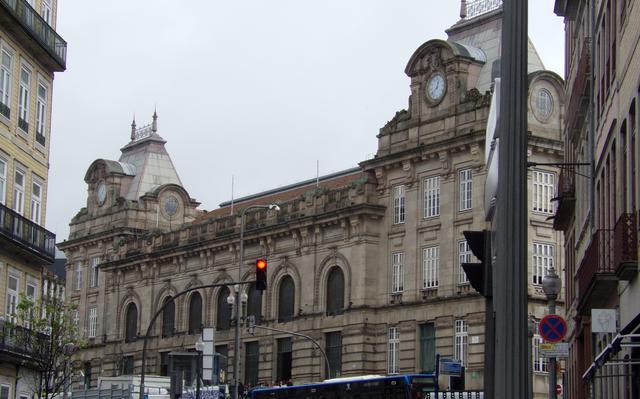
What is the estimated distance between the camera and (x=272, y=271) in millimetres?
82625

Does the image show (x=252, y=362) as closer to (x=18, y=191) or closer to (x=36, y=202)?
(x=36, y=202)

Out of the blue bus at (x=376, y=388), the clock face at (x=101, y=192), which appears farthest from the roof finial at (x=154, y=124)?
the blue bus at (x=376, y=388)

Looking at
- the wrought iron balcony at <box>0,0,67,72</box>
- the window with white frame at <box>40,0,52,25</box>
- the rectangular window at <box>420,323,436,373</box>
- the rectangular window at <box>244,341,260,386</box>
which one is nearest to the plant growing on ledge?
the wrought iron balcony at <box>0,0,67,72</box>

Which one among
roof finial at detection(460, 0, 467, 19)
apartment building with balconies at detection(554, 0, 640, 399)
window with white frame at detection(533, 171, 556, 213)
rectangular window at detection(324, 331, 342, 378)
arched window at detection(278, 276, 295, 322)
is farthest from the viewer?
arched window at detection(278, 276, 295, 322)

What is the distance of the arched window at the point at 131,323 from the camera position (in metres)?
95.1

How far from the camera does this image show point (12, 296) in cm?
4369

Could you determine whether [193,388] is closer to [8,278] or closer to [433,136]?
[8,278]

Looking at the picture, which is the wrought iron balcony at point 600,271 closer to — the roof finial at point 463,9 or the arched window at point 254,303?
the roof finial at point 463,9

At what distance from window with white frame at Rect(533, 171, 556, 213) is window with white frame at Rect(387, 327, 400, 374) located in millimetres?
10796

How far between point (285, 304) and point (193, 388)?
30.6 m

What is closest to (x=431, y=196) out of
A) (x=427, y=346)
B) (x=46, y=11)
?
(x=427, y=346)

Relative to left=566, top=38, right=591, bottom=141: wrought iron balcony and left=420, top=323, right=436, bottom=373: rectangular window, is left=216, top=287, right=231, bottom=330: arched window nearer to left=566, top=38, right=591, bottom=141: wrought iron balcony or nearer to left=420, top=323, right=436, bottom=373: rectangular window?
left=420, top=323, right=436, bottom=373: rectangular window

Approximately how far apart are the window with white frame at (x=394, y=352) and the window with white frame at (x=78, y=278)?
36182mm

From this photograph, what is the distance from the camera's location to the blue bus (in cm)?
4803
